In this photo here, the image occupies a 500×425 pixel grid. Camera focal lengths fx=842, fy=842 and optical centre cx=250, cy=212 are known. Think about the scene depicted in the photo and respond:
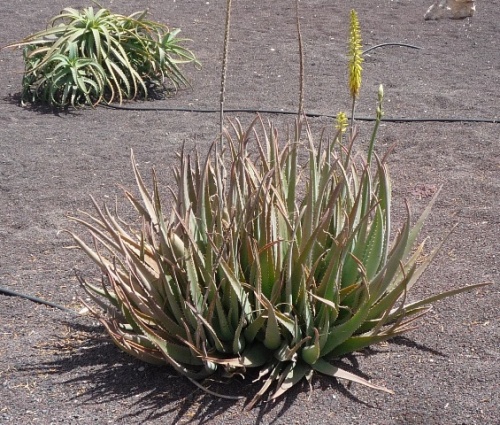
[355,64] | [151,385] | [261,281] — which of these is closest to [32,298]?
[151,385]

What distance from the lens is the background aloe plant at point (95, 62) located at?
705 centimetres

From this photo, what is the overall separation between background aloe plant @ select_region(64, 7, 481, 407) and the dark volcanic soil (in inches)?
6.4

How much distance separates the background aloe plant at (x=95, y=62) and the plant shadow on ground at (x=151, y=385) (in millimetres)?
3782

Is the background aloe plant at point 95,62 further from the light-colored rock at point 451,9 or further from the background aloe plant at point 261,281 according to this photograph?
the background aloe plant at point 261,281

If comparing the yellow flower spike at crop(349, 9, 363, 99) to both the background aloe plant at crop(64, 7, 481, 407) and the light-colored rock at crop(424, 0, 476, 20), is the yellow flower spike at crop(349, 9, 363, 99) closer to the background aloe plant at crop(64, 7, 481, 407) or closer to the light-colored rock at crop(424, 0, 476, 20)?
the background aloe plant at crop(64, 7, 481, 407)

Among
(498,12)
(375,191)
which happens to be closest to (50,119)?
(375,191)

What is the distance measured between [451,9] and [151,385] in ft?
25.7

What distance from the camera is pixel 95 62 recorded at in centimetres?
708

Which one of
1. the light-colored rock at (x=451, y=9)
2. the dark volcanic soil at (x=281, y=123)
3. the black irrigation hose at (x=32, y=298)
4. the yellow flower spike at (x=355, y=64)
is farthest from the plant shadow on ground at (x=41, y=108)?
the light-colored rock at (x=451, y=9)

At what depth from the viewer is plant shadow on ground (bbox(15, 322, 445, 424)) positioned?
3184 mm

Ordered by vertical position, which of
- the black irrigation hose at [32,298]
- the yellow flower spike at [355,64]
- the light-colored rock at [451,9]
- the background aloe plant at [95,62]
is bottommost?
the black irrigation hose at [32,298]

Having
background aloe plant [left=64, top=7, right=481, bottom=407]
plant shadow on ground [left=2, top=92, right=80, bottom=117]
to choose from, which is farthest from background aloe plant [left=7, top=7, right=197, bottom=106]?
background aloe plant [left=64, top=7, right=481, bottom=407]

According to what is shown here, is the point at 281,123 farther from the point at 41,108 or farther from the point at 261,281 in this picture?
the point at 261,281

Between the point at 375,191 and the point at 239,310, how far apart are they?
0.84m
